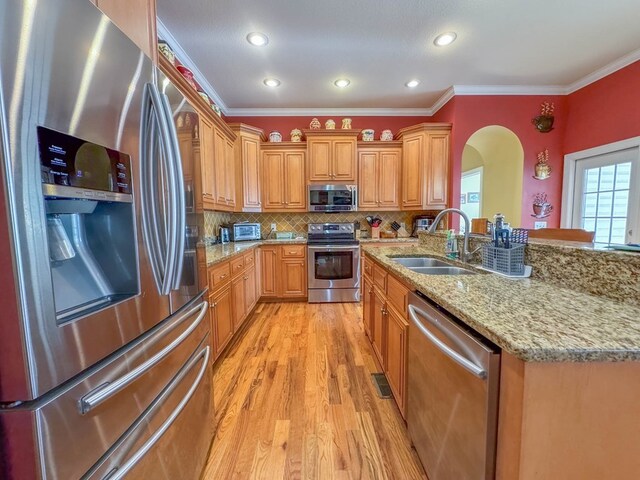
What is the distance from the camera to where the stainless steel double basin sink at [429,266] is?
1806 mm

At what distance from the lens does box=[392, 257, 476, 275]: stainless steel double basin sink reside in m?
1.81

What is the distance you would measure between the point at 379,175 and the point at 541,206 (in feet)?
7.22

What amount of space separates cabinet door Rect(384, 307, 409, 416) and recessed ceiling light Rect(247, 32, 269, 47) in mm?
2604

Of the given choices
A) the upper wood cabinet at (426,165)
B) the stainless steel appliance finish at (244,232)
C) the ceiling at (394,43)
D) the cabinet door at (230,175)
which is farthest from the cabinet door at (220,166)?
the upper wood cabinet at (426,165)

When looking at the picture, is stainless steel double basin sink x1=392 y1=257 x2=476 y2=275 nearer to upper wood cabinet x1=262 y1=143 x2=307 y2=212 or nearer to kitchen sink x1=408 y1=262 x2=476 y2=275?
kitchen sink x1=408 y1=262 x2=476 y2=275

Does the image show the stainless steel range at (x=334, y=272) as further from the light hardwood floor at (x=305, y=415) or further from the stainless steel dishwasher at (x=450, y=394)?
the stainless steel dishwasher at (x=450, y=394)

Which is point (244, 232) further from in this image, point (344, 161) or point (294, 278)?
point (344, 161)

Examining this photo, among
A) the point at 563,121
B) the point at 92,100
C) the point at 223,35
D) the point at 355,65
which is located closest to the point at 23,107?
the point at 92,100

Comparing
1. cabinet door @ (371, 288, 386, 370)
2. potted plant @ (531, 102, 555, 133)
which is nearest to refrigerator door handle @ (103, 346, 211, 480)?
cabinet door @ (371, 288, 386, 370)

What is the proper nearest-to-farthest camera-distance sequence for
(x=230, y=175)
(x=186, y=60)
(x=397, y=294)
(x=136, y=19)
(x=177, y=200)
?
(x=177, y=200)
(x=136, y=19)
(x=397, y=294)
(x=186, y=60)
(x=230, y=175)

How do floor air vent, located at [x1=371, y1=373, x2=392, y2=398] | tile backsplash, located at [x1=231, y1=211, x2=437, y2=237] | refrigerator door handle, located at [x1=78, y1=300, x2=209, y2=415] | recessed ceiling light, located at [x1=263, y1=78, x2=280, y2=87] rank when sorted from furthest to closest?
tile backsplash, located at [x1=231, y1=211, x2=437, y2=237], recessed ceiling light, located at [x1=263, y1=78, x2=280, y2=87], floor air vent, located at [x1=371, y1=373, x2=392, y2=398], refrigerator door handle, located at [x1=78, y1=300, x2=209, y2=415]

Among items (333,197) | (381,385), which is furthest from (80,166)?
(333,197)

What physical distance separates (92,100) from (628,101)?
181 inches

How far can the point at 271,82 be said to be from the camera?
3.30m
